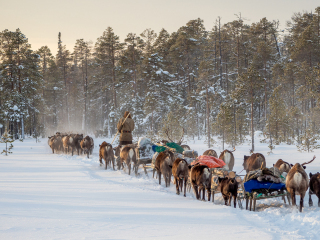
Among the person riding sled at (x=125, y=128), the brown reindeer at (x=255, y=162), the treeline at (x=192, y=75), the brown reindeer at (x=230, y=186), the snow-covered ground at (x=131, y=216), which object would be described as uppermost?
the treeline at (x=192, y=75)

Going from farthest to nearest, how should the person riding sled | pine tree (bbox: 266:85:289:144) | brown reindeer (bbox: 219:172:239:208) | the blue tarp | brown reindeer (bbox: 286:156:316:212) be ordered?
1. pine tree (bbox: 266:85:289:144)
2. the person riding sled
3. brown reindeer (bbox: 219:172:239:208)
4. the blue tarp
5. brown reindeer (bbox: 286:156:316:212)

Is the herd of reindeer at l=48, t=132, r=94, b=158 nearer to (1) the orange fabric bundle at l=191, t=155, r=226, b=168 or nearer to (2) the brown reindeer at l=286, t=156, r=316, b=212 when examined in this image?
(1) the orange fabric bundle at l=191, t=155, r=226, b=168

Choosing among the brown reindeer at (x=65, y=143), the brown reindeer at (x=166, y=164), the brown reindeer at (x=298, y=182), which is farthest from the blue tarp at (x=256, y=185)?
the brown reindeer at (x=65, y=143)

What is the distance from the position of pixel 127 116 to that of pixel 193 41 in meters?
30.0

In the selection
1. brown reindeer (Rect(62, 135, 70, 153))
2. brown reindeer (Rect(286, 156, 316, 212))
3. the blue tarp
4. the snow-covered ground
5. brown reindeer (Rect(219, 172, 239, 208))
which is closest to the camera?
the snow-covered ground

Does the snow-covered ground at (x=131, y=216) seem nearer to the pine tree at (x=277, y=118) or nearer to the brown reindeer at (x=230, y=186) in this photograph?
the brown reindeer at (x=230, y=186)

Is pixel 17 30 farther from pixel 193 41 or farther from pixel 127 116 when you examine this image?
pixel 127 116

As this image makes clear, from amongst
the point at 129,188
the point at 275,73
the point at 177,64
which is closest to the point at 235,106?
the point at 275,73

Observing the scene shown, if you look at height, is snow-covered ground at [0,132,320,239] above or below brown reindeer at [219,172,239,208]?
below

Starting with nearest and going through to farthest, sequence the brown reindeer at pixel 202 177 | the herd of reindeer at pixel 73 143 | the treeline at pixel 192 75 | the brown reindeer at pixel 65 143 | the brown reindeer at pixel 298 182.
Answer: the brown reindeer at pixel 298 182 < the brown reindeer at pixel 202 177 < the herd of reindeer at pixel 73 143 < the brown reindeer at pixel 65 143 < the treeline at pixel 192 75

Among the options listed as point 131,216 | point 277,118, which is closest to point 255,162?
point 131,216

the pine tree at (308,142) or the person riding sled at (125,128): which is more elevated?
the person riding sled at (125,128)

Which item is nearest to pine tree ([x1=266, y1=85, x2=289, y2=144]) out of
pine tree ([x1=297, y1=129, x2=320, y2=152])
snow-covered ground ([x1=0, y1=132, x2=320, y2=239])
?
pine tree ([x1=297, y1=129, x2=320, y2=152])

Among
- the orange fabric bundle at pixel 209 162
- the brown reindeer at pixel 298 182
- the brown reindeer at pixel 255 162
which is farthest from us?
the brown reindeer at pixel 255 162
